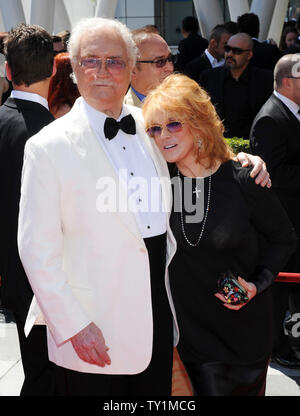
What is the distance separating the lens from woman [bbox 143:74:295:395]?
8.88 feet

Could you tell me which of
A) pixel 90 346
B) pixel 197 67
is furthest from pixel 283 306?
pixel 197 67

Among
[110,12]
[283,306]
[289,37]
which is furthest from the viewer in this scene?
[110,12]

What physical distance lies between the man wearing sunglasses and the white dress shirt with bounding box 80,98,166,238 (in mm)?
1761

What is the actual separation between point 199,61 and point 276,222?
6.76 metres

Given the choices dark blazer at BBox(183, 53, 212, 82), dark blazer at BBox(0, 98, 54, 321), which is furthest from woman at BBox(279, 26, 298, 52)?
dark blazer at BBox(0, 98, 54, 321)

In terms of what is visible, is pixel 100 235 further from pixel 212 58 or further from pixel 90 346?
pixel 212 58

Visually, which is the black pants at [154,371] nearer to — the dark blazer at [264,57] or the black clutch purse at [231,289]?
the black clutch purse at [231,289]

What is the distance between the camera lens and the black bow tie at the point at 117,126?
251 cm

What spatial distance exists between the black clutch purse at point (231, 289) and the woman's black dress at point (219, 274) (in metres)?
0.05

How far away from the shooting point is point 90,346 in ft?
7.72

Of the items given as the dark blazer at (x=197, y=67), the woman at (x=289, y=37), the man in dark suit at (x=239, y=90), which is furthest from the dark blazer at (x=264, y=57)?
the woman at (x=289, y=37)

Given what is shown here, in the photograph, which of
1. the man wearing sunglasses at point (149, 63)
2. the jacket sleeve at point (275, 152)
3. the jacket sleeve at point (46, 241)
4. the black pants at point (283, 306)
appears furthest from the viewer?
the black pants at point (283, 306)

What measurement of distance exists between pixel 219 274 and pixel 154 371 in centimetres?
50
